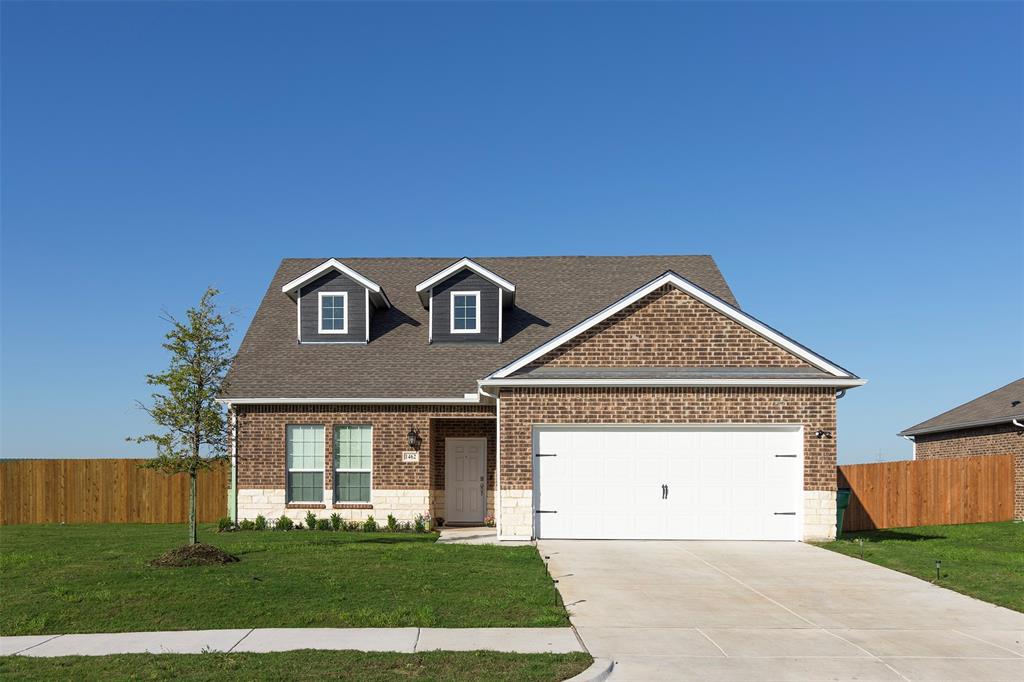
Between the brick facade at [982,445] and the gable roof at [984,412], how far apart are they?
35 cm

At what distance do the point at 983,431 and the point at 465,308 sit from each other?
1776 cm

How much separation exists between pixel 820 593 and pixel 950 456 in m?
21.0

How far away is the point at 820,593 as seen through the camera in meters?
12.9

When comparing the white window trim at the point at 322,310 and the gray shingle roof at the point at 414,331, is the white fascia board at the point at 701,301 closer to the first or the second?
the gray shingle roof at the point at 414,331

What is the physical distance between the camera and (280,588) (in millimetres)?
12328

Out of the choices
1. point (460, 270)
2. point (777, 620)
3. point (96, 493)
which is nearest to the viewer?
point (777, 620)

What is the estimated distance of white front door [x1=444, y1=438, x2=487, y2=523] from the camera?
74.8 ft

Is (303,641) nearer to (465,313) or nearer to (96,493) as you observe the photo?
(465,313)

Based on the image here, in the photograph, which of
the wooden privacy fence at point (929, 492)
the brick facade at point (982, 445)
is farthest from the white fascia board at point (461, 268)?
the brick facade at point (982, 445)

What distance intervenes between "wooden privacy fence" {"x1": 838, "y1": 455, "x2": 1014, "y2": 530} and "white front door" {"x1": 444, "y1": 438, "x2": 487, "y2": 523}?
10.2 meters

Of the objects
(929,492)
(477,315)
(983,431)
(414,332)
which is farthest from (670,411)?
(983,431)

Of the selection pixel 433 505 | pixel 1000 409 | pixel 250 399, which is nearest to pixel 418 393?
pixel 433 505

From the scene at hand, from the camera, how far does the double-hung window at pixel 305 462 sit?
21.8 metres

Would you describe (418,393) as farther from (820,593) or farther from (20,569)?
(820,593)
